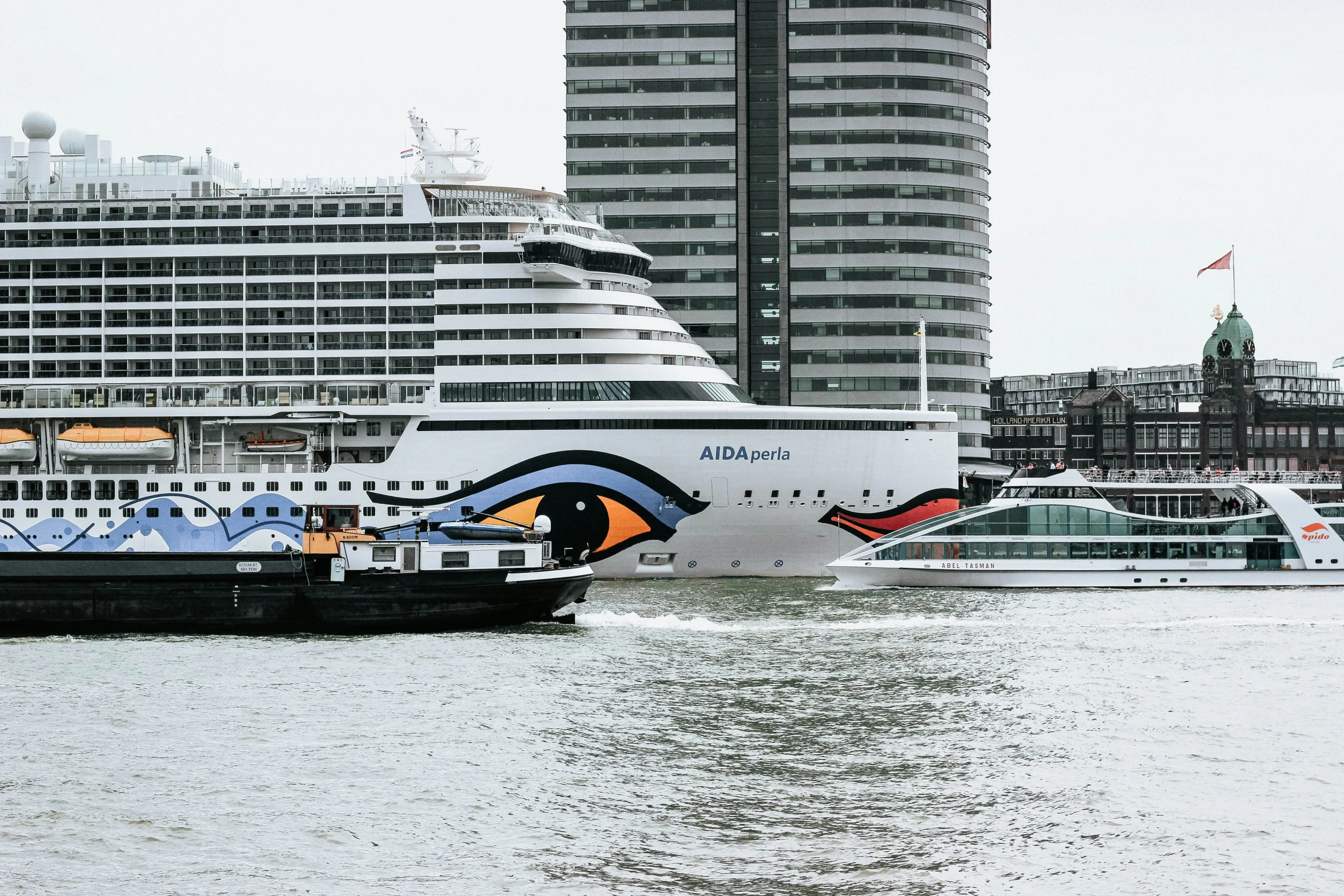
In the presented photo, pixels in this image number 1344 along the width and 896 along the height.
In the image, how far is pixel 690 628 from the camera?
1571 inches

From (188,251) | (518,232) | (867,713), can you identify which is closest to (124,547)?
(188,251)

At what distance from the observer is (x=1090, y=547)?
57094mm

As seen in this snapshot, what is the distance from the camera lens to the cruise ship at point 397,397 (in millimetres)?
55656

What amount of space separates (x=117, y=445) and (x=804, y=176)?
1856 inches

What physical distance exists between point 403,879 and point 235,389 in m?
45.6

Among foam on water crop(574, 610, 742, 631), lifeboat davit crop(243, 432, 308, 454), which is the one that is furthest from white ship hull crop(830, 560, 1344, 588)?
lifeboat davit crop(243, 432, 308, 454)

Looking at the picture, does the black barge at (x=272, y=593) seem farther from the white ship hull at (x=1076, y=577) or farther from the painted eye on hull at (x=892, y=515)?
the painted eye on hull at (x=892, y=515)

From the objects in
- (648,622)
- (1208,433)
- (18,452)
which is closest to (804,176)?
(18,452)

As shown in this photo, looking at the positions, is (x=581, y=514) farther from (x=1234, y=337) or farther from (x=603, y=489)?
(x=1234, y=337)

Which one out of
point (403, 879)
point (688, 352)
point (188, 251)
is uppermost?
point (188, 251)

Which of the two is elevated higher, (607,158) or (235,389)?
(607,158)

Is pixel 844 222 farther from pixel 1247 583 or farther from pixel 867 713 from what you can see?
pixel 867 713

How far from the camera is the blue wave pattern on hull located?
56.2 meters

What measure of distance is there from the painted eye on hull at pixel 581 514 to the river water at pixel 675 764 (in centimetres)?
1616
